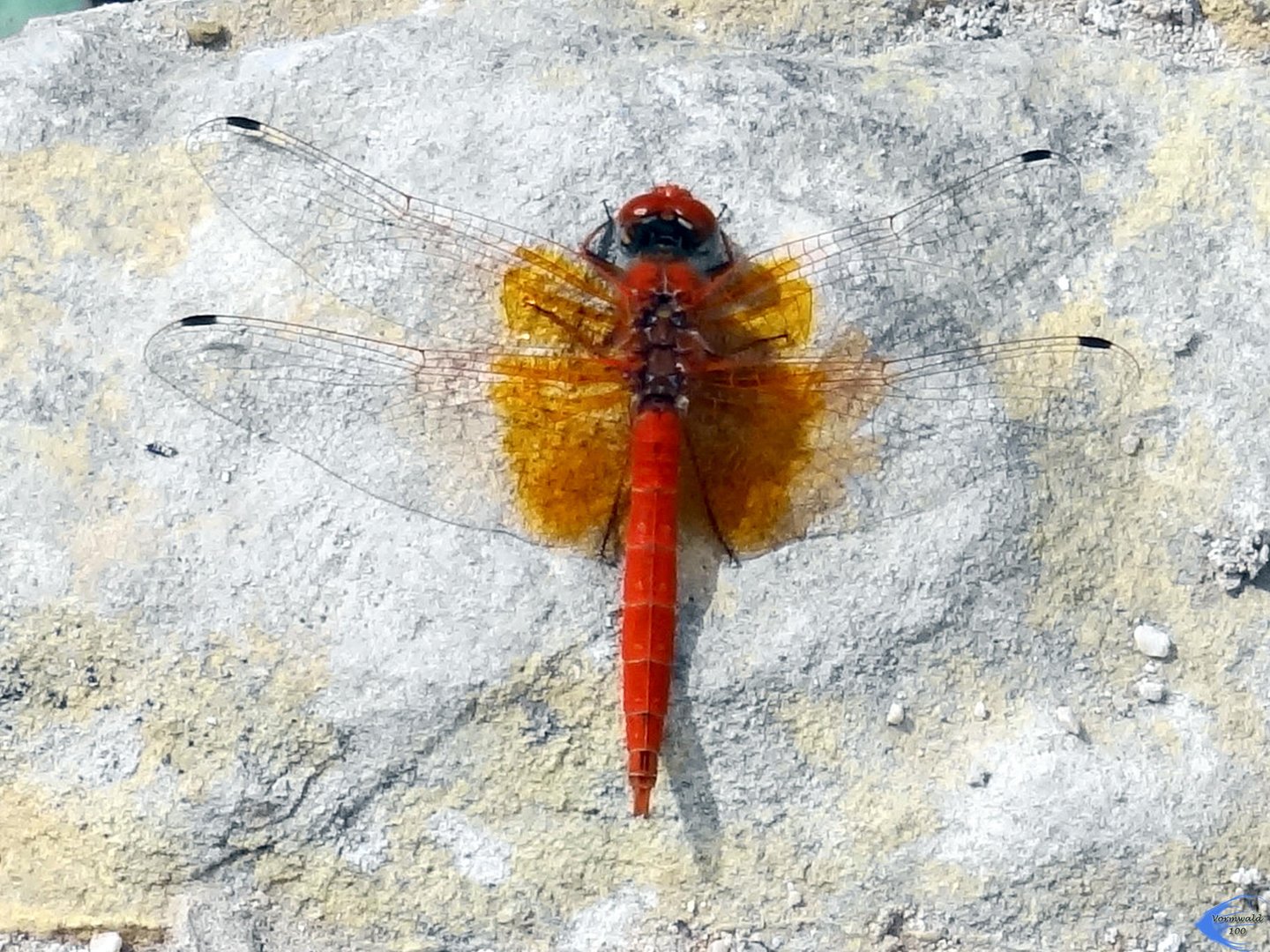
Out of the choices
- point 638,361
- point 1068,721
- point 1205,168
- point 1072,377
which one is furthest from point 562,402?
point 1205,168

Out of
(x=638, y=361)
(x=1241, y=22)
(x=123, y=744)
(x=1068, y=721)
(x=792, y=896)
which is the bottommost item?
(x=792, y=896)

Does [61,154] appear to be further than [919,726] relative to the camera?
Yes

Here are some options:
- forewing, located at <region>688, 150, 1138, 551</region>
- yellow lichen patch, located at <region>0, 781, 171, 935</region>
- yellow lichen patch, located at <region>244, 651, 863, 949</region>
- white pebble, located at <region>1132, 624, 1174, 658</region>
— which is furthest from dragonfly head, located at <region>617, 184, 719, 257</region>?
yellow lichen patch, located at <region>0, 781, 171, 935</region>

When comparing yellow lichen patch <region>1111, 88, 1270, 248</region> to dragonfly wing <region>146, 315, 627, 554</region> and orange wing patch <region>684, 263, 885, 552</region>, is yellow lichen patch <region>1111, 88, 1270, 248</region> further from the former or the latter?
dragonfly wing <region>146, 315, 627, 554</region>

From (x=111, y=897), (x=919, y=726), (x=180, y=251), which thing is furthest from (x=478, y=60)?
(x=111, y=897)

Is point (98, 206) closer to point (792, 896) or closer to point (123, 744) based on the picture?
point (123, 744)

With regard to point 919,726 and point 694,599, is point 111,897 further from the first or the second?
point 919,726
